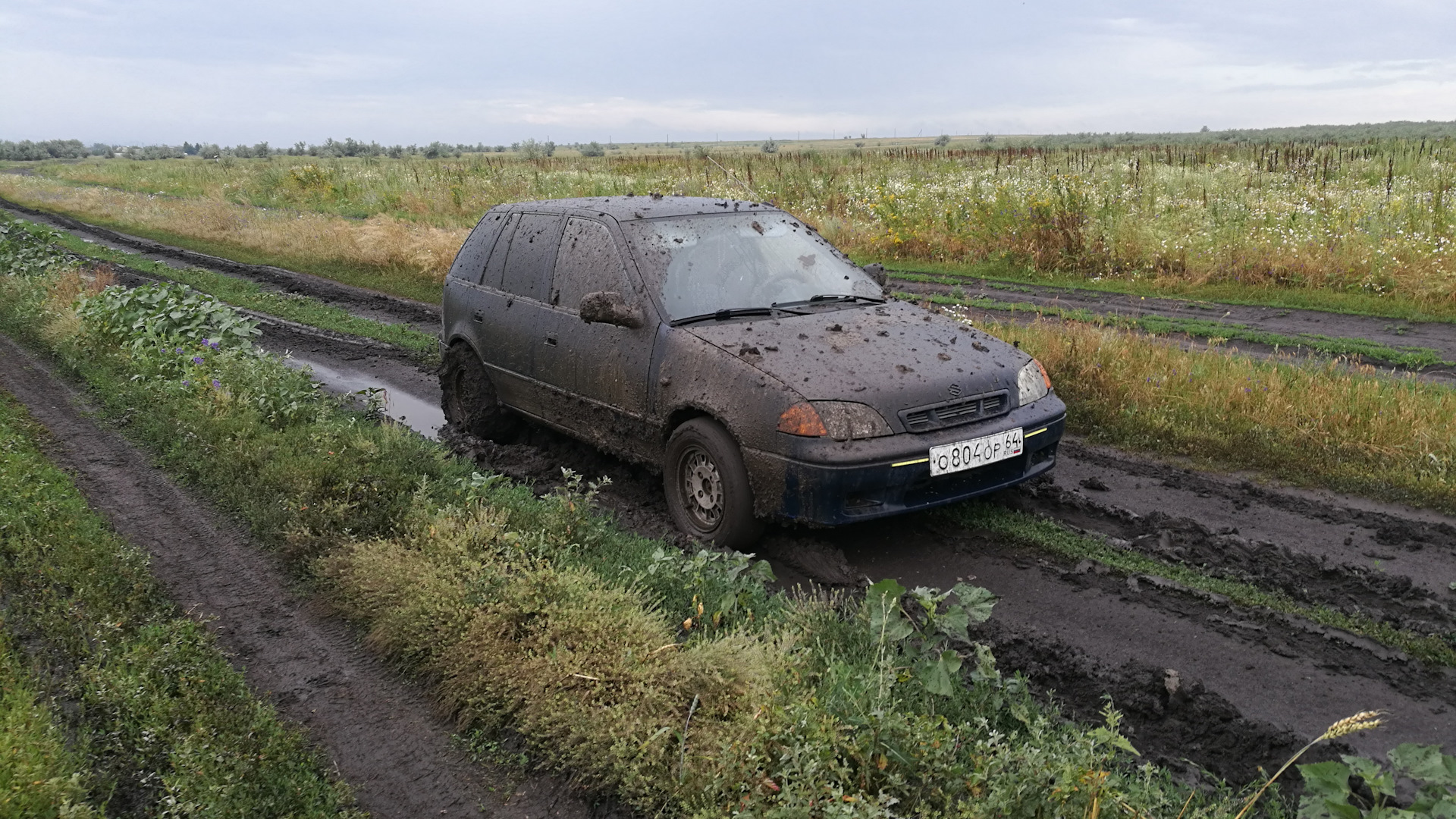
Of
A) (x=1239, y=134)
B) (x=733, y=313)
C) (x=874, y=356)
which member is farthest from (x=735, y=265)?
(x=1239, y=134)

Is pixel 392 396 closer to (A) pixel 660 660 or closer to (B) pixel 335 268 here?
(A) pixel 660 660

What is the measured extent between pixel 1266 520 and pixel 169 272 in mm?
19564

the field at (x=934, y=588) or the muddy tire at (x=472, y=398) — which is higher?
the muddy tire at (x=472, y=398)

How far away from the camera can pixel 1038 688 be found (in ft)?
13.9

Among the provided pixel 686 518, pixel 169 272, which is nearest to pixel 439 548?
pixel 686 518

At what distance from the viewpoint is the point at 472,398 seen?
Result: 7.89 meters

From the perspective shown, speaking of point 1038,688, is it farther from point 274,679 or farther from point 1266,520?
point 274,679

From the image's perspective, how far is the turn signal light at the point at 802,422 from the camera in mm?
5125

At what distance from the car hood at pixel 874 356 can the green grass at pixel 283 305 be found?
650 cm

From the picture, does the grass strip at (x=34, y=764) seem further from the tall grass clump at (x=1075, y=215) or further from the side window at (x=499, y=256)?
the tall grass clump at (x=1075, y=215)

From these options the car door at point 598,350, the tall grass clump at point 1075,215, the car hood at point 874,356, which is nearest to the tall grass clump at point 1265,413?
the car hood at point 874,356

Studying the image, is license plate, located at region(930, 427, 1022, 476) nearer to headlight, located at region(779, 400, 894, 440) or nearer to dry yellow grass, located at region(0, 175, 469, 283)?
headlight, located at region(779, 400, 894, 440)

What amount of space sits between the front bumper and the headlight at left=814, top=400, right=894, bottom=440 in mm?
82

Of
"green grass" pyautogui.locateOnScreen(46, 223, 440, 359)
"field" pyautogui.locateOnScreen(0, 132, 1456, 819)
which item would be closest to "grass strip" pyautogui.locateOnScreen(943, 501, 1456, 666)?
"field" pyautogui.locateOnScreen(0, 132, 1456, 819)
